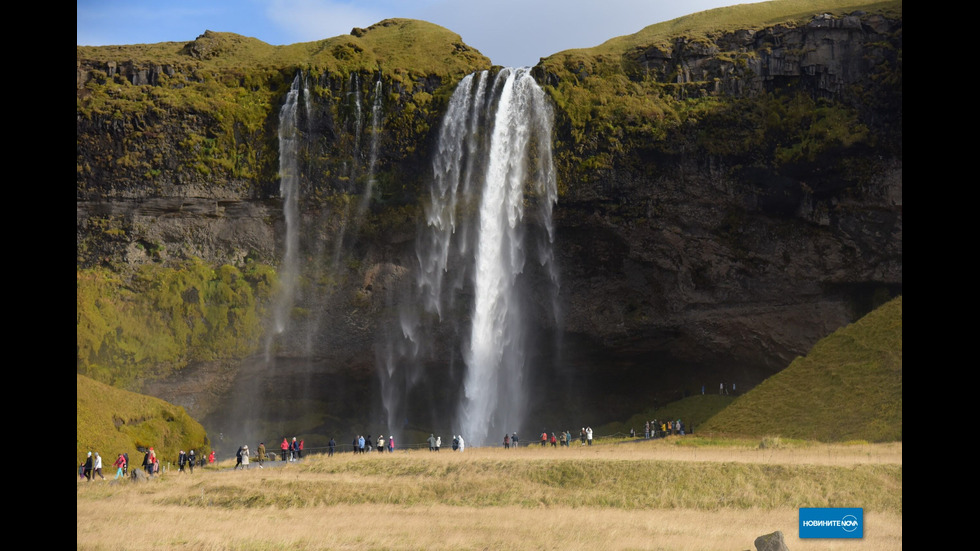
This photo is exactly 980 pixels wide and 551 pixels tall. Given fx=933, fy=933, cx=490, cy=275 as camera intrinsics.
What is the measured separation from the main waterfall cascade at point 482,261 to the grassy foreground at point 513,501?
2321 cm

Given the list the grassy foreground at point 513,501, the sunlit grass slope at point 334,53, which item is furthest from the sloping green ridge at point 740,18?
the grassy foreground at point 513,501

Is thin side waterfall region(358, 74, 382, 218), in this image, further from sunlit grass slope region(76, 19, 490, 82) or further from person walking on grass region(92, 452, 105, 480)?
person walking on grass region(92, 452, 105, 480)

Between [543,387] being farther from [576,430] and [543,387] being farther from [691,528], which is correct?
[691,528]

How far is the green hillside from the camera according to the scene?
4591cm

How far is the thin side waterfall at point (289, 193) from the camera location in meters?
65.2

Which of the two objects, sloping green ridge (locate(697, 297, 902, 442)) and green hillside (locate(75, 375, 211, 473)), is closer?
sloping green ridge (locate(697, 297, 902, 442))

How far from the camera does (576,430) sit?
6525 cm

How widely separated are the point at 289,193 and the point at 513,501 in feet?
135

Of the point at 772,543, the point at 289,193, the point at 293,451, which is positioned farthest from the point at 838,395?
the point at 289,193

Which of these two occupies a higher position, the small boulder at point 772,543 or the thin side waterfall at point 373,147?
the thin side waterfall at point 373,147

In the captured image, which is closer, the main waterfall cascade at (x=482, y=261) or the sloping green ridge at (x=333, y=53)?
the main waterfall cascade at (x=482, y=261)

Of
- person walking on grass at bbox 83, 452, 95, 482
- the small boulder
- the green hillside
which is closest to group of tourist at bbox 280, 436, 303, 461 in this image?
the green hillside

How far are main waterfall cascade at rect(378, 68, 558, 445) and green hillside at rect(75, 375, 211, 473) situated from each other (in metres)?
16.5

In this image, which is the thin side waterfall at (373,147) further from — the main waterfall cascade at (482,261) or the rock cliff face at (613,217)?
the main waterfall cascade at (482,261)
